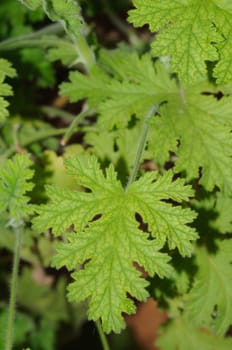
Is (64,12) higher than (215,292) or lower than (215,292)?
higher

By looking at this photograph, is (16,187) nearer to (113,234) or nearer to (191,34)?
(113,234)

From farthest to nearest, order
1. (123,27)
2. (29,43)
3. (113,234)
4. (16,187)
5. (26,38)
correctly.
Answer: (123,27)
(26,38)
(29,43)
(16,187)
(113,234)

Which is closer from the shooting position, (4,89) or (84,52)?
(4,89)

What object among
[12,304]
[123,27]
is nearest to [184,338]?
[12,304]

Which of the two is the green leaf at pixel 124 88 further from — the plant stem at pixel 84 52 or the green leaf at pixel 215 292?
the green leaf at pixel 215 292

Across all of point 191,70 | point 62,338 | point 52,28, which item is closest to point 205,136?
point 191,70

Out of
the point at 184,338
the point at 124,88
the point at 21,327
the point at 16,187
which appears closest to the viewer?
the point at 16,187

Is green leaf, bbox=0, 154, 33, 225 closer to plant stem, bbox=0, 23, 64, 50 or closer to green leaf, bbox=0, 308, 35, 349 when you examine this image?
plant stem, bbox=0, 23, 64, 50
